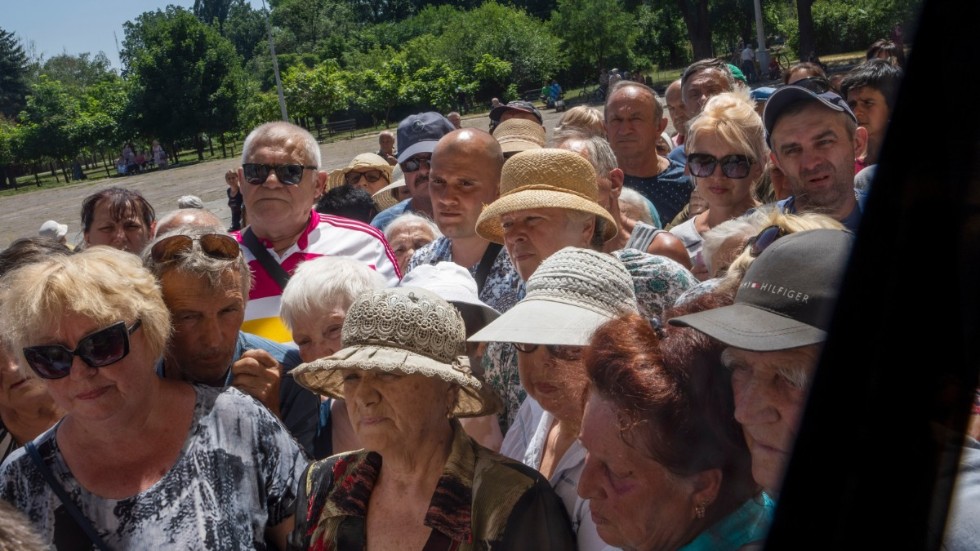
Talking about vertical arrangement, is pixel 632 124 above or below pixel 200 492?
above

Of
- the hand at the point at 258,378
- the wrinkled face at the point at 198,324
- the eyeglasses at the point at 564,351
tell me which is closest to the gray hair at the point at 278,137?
the wrinkled face at the point at 198,324

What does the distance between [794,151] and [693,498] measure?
202cm

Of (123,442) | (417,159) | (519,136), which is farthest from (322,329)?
(417,159)

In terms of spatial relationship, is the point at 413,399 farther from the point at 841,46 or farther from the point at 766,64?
the point at 766,64

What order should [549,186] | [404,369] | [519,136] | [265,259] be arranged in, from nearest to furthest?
[404,369]
[549,186]
[265,259]
[519,136]

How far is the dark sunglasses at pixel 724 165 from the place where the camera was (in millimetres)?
4219

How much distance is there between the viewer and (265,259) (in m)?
4.38

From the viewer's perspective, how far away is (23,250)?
3.86 m

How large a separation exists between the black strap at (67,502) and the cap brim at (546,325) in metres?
1.22

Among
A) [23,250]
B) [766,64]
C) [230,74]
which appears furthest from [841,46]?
[230,74]

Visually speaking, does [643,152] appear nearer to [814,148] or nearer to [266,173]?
[814,148]

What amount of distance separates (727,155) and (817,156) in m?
0.63

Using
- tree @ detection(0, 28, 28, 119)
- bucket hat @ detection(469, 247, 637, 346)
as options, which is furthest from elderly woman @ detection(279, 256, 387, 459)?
tree @ detection(0, 28, 28, 119)

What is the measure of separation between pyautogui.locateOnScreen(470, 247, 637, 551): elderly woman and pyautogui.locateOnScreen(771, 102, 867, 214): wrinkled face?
117 centimetres
